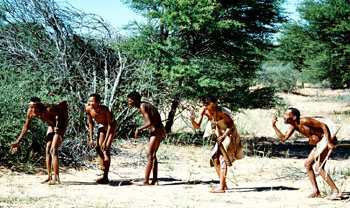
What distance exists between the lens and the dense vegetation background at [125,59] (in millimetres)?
8828

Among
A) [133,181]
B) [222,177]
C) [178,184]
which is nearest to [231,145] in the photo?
[222,177]

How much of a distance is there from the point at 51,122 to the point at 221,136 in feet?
9.39

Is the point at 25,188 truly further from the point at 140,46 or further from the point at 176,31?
the point at 176,31

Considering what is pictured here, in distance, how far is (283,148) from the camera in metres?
12.5

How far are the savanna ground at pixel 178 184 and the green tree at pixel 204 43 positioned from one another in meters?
1.73

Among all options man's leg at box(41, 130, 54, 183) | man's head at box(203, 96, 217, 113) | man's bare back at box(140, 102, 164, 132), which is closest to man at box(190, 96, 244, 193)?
man's head at box(203, 96, 217, 113)

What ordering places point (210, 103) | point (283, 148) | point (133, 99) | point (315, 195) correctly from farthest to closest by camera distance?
point (283, 148) → point (133, 99) → point (210, 103) → point (315, 195)

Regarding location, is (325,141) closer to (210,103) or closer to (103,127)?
(210,103)

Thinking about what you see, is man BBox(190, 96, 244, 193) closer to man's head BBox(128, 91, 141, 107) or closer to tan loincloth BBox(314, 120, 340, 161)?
man's head BBox(128, 91, 141, 107)

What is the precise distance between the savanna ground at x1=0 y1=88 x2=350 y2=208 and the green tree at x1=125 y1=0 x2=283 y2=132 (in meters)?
1.73

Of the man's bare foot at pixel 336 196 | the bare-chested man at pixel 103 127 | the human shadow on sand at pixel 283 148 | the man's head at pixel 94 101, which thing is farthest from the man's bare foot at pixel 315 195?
the human shadow on sand at pixel 283 148

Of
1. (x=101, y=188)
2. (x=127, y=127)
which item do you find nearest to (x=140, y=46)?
(x=127, y=127)

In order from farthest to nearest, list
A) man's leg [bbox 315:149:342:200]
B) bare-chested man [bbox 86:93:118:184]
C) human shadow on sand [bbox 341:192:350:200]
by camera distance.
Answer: bare-chested man [bbox 86:93:118:184], human shadow on sand [bbox 341:192:350:200], man's leg [bbox 315:149:342:200]

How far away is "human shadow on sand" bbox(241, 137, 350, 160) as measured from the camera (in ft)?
36.9
